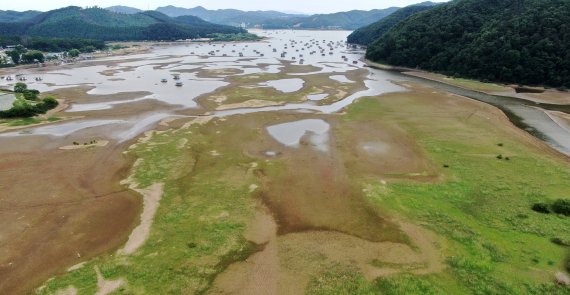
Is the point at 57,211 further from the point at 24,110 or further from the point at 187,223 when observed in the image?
the point at 24,110

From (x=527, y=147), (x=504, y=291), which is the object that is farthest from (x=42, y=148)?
(x=527, y=147)

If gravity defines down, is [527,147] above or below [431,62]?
below

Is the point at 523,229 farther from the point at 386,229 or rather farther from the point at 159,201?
the point at 159,201

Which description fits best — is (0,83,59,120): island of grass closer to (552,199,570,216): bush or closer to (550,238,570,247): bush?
(550,238,570,247): bush

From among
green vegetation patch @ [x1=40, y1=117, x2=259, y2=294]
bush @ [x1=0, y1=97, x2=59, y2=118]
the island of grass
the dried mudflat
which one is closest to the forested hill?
the dried mudflat

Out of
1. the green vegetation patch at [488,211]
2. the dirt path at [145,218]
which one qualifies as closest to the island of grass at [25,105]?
the dirt path at [145,218]

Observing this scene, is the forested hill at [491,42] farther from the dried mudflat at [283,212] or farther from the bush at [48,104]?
the bush at [48,104]
